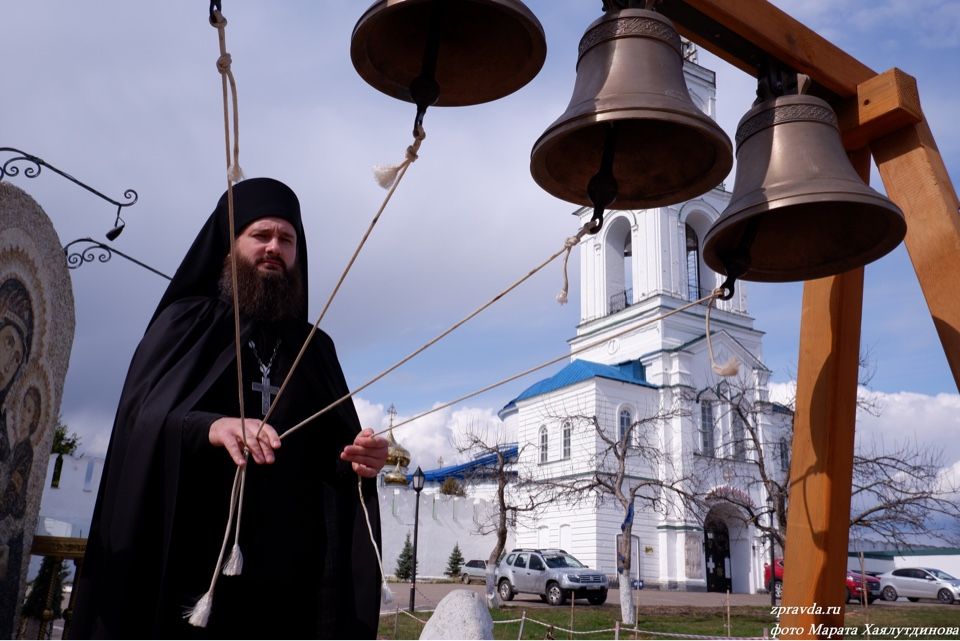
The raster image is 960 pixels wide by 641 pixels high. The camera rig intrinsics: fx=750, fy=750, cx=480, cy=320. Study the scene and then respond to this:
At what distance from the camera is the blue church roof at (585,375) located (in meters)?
27.6

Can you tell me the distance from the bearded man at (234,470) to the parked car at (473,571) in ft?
84.1

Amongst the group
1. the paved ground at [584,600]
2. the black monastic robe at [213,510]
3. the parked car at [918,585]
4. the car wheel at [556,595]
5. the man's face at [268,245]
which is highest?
the man's face at [268,245]

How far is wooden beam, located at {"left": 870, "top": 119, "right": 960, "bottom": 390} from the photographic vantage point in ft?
9.21

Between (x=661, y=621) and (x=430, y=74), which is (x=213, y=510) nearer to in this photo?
(x=430, y=74)

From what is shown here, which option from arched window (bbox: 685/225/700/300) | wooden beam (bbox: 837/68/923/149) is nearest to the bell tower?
arched window (bbox: 685/225/700/300)

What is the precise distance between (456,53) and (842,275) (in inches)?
77.9

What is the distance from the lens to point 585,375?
27.6 metres

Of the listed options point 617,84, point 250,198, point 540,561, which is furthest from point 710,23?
point 540,561

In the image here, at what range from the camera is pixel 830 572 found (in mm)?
3049

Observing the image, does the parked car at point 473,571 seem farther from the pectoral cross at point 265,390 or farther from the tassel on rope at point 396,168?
the tassel on rope at point 396,168

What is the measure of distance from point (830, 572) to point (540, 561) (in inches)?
704

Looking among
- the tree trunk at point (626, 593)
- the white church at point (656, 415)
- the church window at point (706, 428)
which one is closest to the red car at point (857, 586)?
the white church at point (656, 415)

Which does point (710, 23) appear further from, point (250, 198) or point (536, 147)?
point (250, 198)

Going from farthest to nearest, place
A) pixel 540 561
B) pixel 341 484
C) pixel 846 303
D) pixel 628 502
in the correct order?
pixel 540 561
pixel 628 502
pixel 846 303
pixel 341 484
